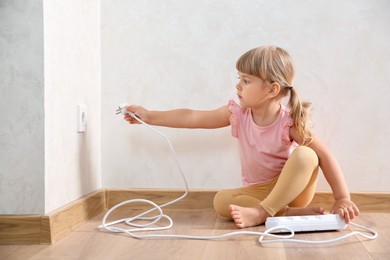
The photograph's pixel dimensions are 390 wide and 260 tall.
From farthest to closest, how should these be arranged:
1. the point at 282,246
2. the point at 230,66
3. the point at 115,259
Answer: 1. the point at 230,66
2. the point at 282,246
3. the point at 115,259

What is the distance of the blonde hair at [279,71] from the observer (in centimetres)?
169

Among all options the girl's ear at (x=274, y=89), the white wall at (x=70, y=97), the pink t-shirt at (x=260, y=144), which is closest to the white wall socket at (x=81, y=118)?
the white wall at (x=70, y=97)

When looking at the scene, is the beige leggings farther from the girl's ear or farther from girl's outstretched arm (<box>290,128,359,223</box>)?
the girl's ear

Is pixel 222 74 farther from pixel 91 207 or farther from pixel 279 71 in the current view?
pixel 91 207

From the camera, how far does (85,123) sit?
178cm

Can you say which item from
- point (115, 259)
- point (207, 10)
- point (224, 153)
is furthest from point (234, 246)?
point (207, 10)

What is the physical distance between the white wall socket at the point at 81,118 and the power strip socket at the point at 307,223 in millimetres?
641

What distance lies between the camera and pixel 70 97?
5.37 ft

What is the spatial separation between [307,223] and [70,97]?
77 cm

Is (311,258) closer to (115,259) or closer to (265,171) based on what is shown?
(115,259)

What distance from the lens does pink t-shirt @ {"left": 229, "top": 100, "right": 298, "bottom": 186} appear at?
1747 mm

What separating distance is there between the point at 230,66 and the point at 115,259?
34.9 inches

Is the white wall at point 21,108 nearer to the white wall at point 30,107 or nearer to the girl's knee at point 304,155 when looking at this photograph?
the white wall at point 30,107

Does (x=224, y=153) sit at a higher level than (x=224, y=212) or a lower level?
higher
